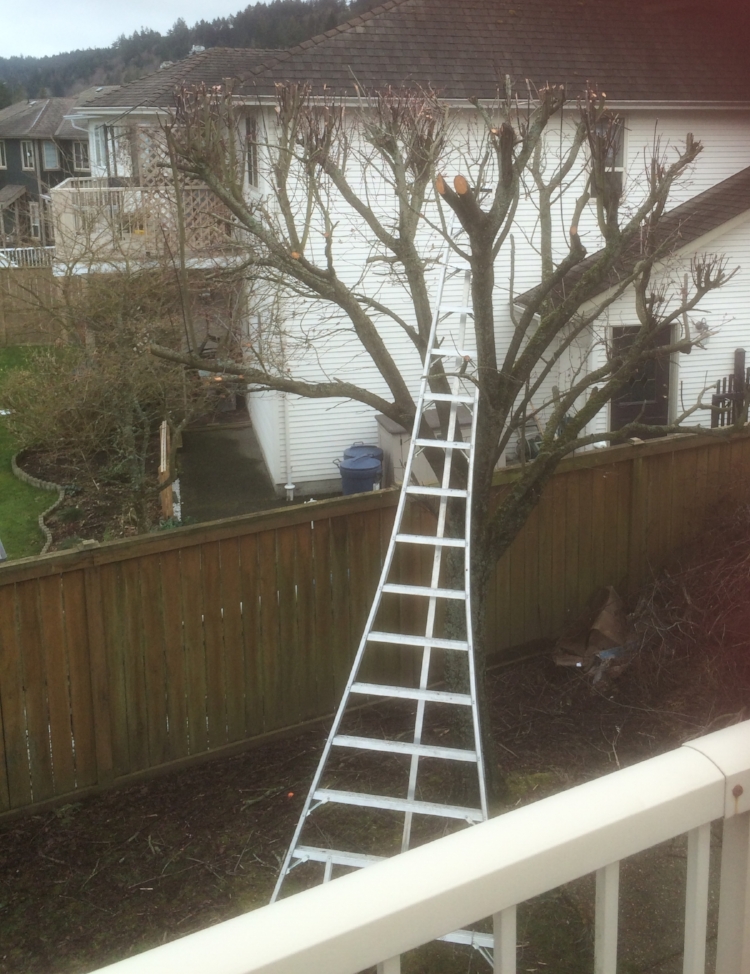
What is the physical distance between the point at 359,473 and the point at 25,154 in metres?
48.5

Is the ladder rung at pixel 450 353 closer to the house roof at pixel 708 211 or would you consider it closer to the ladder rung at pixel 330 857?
the ladder rung at pixel 330 857

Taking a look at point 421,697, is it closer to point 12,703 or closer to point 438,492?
point 438,492

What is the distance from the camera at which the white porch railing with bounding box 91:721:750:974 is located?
2.93 feet

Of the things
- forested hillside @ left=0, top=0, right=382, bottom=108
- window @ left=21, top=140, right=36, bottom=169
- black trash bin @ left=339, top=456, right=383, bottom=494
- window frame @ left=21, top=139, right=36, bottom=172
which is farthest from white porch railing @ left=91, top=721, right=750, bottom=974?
window @ left=21, top=140, right=36, bottom=169

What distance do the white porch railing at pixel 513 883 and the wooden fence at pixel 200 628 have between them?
397 centimetres

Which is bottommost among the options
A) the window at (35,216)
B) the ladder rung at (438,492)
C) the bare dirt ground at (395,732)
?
the bare dirt ground at (395,732)

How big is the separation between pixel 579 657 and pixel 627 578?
40.2 inches

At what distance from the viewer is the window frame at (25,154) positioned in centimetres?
5143

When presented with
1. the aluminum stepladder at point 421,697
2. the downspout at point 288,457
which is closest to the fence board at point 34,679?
the aluminum stepladder at point 421,697

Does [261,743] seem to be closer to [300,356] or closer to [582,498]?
[582,498]

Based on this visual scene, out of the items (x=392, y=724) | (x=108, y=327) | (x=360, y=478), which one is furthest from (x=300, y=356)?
(x=392, y=724)

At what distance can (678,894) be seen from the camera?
13.5 ft

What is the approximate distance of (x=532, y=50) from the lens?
46.4 feet

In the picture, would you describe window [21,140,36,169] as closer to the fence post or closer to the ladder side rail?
the ladder side rail
